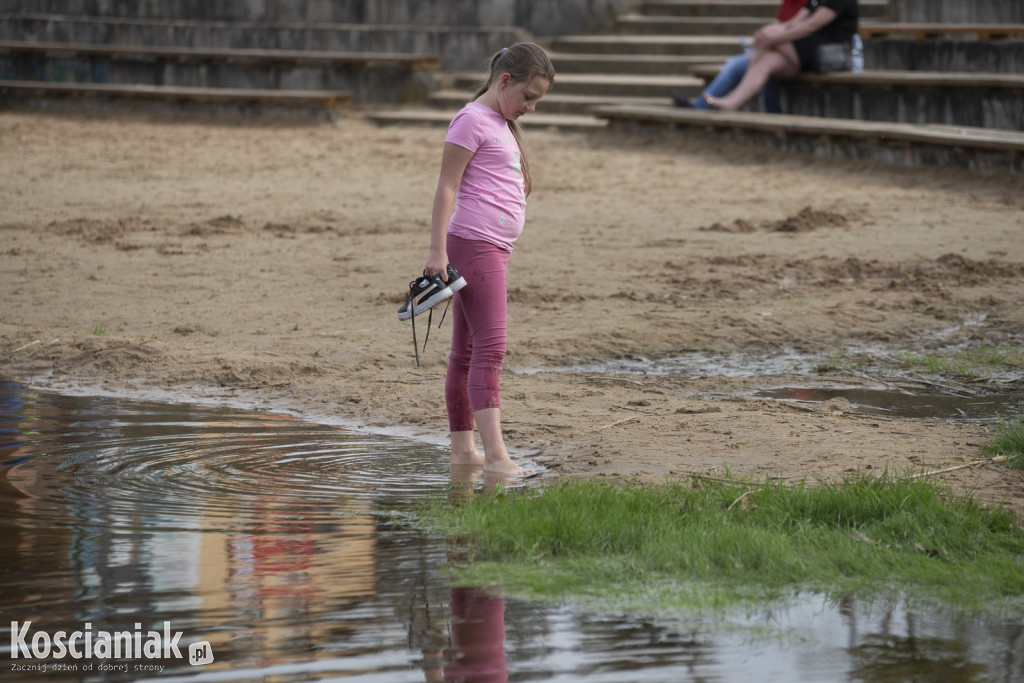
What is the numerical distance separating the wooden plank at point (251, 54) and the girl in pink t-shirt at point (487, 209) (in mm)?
15321

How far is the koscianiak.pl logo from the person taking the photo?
307cm

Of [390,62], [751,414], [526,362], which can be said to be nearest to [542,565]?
[751,414]

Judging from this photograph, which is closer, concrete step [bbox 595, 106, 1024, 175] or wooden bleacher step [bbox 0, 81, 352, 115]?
concrete step [bbox 595, 106, 1024, 175]

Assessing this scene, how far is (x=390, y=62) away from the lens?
64.2 feet

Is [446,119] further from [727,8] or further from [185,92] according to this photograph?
[727,8]

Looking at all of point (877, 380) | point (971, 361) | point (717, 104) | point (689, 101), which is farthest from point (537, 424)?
point (689, 101)

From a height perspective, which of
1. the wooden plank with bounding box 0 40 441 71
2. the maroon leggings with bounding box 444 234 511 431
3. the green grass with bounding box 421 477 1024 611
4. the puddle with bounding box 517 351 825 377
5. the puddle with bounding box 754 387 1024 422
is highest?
the wooden plank with bounding box 0 40 441 71

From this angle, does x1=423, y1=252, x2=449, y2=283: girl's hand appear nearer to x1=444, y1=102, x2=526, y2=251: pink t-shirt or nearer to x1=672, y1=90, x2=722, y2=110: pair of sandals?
x1=444, y1=102, x2=526, y2=251: pink t-shirt

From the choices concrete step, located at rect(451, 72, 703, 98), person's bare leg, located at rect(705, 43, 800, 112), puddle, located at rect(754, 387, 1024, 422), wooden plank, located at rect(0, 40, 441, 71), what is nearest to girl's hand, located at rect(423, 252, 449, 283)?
puddle, located at rect(754, 387, 1024, 422)

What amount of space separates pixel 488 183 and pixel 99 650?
2.16m

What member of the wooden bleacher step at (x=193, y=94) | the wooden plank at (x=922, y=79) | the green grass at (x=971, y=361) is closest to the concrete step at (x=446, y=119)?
the wooden bleacher step at (x=193, y=94)

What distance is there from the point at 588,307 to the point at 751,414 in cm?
248

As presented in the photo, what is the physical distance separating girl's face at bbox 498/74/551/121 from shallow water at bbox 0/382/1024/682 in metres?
1.39

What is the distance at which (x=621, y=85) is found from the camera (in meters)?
18.2
